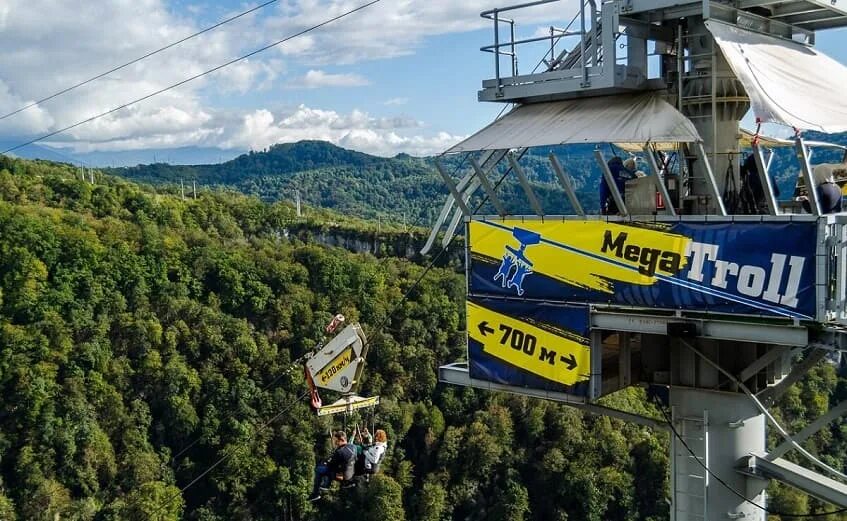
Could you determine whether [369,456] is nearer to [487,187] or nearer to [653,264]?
[487,187]

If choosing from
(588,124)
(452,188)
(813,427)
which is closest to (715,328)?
(813,427)

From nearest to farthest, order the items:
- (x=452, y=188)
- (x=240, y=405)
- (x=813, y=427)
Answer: (x=813, y=427), (x=452, y=188), (x=240, y=405)

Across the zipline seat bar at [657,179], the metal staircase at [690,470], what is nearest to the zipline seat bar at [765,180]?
the zipline seat bar at [657,179]

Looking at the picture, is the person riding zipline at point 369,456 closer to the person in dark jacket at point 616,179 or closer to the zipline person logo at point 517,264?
the zipline person logo at point 517,264

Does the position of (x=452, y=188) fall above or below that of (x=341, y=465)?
above

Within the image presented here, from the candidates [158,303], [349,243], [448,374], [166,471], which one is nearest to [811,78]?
A: [448,374]

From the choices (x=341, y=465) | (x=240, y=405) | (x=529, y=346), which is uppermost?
(x=529, y=346)

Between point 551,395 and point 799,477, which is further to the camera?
point 551,395

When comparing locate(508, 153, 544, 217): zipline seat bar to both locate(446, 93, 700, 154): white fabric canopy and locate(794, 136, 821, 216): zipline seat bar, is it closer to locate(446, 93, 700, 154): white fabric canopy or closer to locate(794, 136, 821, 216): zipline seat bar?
locate(446, 93, 700, 154): white fabric canopy
